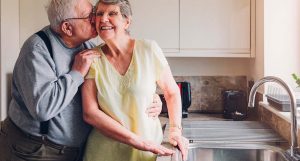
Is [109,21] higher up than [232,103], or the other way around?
[109,21]

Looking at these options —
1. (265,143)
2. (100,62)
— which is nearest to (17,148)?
(100,62)

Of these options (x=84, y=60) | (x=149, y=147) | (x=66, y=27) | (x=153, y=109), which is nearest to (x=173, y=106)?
(x=153, y=109)

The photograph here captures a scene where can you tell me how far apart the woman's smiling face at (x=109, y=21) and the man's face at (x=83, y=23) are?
6 cm

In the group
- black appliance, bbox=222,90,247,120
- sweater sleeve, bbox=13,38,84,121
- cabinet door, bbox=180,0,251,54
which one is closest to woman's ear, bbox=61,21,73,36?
sweater sleeve, bbox=13,38,84,121

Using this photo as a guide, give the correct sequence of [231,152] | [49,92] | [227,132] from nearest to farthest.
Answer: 1. [49,92]
2. [231,152]
3. [227,132]

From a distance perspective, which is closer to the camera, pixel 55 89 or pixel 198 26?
pixel 55 89

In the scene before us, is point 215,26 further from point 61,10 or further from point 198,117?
point 61,10

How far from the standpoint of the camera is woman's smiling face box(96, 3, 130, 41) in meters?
1.26

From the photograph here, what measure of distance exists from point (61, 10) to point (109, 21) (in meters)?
0.19

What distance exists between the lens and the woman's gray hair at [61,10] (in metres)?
1.31

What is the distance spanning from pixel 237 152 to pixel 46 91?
97 centimetres

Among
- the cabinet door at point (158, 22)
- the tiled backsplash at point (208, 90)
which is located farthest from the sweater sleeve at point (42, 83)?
the tiled backsplash at point (208, 90)

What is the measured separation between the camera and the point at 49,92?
120cm

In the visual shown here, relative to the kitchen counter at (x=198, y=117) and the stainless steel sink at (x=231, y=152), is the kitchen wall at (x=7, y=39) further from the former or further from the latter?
the stainless steel sink at (x=231, y=152)
